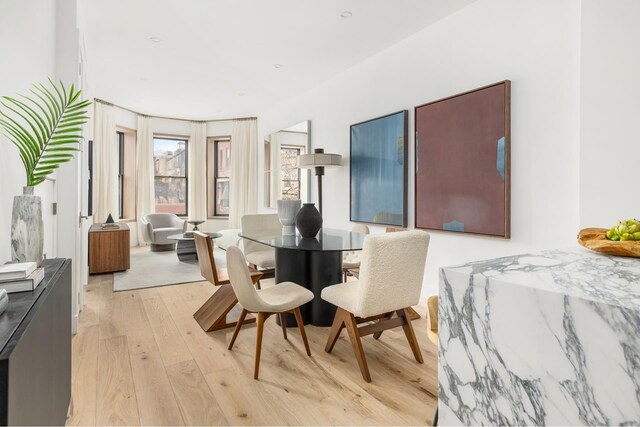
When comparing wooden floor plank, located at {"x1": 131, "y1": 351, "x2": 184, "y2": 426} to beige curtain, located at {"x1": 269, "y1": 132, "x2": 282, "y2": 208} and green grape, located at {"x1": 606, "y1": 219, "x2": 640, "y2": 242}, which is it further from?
beige curtain, located at {"x1": 269, "y1": 132, "x2": 282, "y2": 208}

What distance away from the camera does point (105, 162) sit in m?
6.39

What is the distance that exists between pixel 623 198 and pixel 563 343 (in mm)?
2010

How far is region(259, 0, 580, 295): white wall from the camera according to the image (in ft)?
7.80

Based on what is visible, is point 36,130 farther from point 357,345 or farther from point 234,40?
point 234,40

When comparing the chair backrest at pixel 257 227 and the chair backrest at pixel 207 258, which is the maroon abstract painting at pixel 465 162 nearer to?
the chair backrest at pixel 257 227

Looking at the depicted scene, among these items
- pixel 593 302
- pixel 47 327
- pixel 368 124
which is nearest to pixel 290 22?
pixel 368 124

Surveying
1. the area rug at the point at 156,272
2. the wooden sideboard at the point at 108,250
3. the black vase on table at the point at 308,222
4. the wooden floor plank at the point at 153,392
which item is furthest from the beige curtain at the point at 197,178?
the wooden floor plank at the point at 153,392

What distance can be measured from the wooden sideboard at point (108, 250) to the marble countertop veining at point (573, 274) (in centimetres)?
500

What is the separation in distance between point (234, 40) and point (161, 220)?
4.45m

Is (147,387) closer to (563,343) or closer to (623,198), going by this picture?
(563,343)

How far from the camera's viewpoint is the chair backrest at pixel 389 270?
6.23ft

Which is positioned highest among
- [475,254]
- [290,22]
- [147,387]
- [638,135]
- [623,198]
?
[290,22]

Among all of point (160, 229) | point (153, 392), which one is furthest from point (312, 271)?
point (160, 229)

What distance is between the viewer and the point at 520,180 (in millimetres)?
2666
